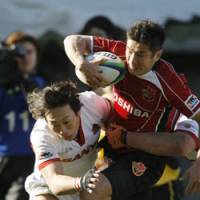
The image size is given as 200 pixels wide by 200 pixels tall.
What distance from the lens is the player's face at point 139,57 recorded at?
5.66 meters

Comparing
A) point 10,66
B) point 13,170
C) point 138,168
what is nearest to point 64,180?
point 138,168

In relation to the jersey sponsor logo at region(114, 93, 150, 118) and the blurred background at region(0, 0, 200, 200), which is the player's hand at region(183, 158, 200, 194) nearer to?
the jersey sponsor logo at region(114, 93, 150, 118)

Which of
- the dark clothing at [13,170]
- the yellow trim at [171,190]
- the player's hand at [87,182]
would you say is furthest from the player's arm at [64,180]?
the dark clothing at [13,170]

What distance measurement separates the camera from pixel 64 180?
5.70 meters

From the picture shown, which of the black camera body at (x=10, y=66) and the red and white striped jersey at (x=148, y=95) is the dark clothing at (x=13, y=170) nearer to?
the black camera body at (x=10, y=66)

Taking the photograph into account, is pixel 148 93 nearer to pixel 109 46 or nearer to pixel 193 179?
pixel 109 46

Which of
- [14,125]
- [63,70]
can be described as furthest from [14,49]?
[63,70]

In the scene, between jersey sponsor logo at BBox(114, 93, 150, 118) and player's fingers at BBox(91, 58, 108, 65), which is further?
jersey sponsor logo at BBox(114, 93, 150, 118)

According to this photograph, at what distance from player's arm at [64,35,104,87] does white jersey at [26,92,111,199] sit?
0.32m

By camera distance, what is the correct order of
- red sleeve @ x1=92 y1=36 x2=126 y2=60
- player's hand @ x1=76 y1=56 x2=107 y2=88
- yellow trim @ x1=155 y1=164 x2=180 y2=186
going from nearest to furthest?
1. player's hand @ x1=76 y1=56 x2=107 y2=88
2. red sleeve @ x1=92 y1=36 x2=126 y2=60
3. yellow trim @ x1=155 y1=164 x2=180 y2=186

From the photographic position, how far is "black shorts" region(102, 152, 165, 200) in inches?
231

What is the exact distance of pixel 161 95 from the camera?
5844mm

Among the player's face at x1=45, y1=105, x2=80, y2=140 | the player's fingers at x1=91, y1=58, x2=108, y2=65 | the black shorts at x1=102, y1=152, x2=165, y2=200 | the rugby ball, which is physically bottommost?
the black shorts at x1=102, y1=152, x2=165, y2=200

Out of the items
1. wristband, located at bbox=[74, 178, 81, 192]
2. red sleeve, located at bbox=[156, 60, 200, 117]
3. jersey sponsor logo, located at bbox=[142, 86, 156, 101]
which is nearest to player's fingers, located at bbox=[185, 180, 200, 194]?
red sleeve, located at bbox=[156, 60, 200, 117]
